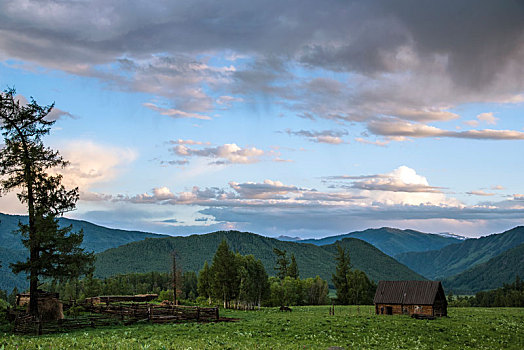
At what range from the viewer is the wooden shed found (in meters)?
57.0

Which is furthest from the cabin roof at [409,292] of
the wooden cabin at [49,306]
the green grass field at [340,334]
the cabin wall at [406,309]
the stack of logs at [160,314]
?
the wooden cabin at [49,306]

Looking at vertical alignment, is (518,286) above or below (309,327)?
below

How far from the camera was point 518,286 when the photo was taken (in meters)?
193

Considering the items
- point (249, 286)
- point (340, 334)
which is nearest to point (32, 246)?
point (340, 334)

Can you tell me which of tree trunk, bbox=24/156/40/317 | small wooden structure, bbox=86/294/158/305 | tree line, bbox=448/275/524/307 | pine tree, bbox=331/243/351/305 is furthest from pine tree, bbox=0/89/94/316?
tree line, bbox=448/275/524/307

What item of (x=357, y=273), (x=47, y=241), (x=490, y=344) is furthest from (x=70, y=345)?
(x=357, y=273)

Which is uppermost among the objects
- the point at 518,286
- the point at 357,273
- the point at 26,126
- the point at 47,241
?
the point at 26,126

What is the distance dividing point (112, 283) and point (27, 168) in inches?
4762

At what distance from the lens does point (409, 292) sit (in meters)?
59.4

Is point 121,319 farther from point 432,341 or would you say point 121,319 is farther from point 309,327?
point 432,341

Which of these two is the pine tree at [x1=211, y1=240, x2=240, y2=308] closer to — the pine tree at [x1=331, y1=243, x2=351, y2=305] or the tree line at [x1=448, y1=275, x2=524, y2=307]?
the pine tree at [x1=331, y1=243, x2=351, y2=305]

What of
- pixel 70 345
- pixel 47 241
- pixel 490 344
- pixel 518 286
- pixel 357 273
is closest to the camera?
pixel 70 345

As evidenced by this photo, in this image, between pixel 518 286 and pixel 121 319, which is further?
pixel 518 286

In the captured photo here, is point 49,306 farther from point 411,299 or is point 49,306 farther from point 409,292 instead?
point 409,292
